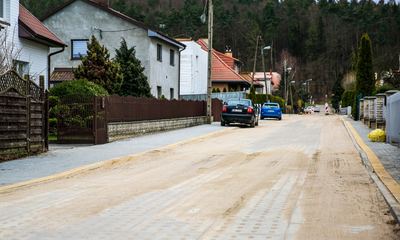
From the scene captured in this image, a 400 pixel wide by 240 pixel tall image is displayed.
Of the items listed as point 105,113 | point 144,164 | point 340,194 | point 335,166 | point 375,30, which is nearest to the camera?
point 340,194

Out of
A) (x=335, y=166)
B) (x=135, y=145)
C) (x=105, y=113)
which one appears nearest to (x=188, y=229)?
(x=335, y=166)

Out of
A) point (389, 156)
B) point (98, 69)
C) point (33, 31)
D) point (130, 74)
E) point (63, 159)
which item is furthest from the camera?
point (130, 74)

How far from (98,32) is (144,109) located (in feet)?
45.2

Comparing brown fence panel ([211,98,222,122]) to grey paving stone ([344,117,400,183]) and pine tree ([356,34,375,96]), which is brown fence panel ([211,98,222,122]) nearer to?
pine tree ([356,34,375,96])

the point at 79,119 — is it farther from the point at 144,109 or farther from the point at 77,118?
the point at 144,109

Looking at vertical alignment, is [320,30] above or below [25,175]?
above

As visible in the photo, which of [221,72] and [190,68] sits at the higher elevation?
[221,72]

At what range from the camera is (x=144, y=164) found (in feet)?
37.3

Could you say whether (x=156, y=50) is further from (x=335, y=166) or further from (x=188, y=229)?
(x=188, y=229)

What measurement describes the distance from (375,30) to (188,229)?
119m

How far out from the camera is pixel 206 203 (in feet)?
21.4

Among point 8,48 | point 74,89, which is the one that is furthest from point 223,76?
point 74,89

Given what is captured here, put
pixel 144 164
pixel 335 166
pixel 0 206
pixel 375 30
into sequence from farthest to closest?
pixel 375 30 < pixel 144 164 < pixel 335 166 < pixel 0 206

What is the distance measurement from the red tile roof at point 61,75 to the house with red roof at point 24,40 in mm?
7328
